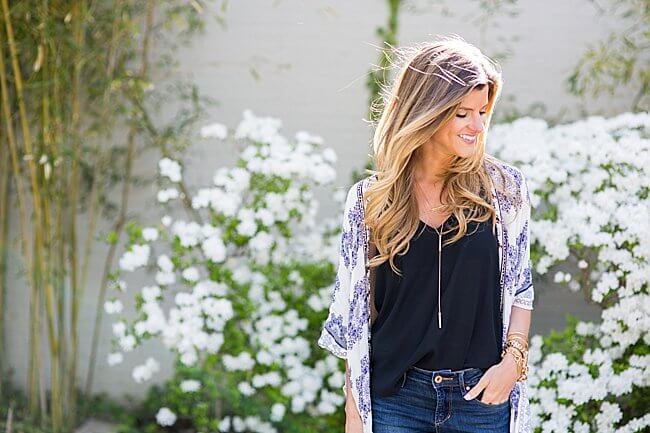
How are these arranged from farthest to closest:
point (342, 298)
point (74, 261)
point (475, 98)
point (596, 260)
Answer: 1. point (74, 261)
2. point (596, 260)
3. point (342, 298)
4. point (475, 98)

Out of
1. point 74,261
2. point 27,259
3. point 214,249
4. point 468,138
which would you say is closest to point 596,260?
point 214,249

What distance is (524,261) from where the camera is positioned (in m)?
2.20

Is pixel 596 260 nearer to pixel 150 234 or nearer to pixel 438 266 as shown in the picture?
pixel 438 266

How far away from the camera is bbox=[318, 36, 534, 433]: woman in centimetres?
206

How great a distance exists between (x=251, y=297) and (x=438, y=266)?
4.98 ft

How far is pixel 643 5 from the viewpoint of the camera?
3850 mm

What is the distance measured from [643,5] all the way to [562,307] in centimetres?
126

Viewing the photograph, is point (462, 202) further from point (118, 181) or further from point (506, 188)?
point (118, 181)

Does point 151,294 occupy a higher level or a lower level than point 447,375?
lower

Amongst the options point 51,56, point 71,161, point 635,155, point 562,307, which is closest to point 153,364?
point 71,161

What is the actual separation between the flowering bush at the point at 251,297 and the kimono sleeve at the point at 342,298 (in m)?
1.17

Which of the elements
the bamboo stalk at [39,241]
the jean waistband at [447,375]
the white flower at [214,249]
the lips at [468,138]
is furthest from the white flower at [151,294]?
the lips at [468,138]

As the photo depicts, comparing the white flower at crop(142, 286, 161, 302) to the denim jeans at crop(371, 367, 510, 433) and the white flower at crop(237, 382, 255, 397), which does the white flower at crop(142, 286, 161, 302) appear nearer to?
the white flower at crop(237, 382, 255, 397)

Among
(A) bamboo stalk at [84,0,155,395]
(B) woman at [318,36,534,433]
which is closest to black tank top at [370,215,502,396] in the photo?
(B) woman at [318,36,534,433]
